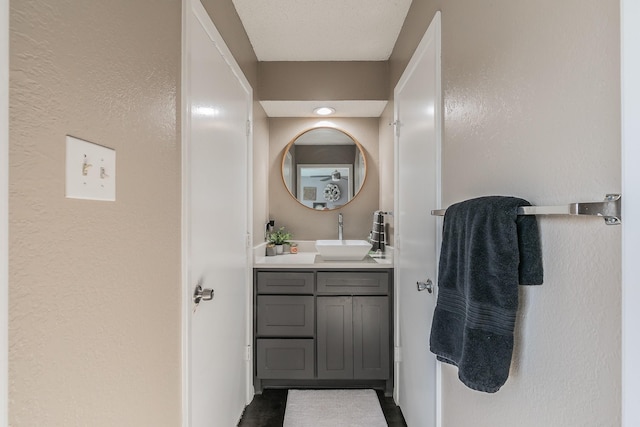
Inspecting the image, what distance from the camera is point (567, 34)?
682mm

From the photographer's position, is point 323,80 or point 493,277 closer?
point 493,277

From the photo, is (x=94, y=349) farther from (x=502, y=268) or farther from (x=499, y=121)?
(x=499, y=121)

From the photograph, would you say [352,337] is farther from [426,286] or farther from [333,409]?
[426,286]

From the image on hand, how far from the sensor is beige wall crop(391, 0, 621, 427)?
0.59 meters

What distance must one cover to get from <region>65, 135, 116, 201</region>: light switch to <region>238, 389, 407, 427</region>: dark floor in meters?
1.78

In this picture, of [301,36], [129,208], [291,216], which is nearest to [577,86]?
[129,208]

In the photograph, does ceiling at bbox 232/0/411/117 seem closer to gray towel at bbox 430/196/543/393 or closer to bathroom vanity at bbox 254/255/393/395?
bathroom vanity at bbox 254/255/393/395

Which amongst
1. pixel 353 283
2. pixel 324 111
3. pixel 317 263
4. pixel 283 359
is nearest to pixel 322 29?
pixel 324 111

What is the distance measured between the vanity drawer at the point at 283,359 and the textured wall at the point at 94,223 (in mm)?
1174

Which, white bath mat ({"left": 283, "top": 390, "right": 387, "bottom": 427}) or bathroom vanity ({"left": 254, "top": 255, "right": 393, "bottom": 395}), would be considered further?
bathroom vanity ({"left": 254, "top": 255, "right": 393, "bottom": 395})

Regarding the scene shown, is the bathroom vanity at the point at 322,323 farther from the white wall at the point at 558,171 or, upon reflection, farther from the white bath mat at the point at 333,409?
the white wall at the point at 558,171

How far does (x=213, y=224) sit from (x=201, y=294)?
A: 329 mm

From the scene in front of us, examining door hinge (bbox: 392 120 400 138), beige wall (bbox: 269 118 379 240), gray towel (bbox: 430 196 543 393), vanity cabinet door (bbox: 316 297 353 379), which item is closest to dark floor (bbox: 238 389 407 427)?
vanity cabinet door (bbox: 316 297 353 379)

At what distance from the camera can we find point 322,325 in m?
2.30
